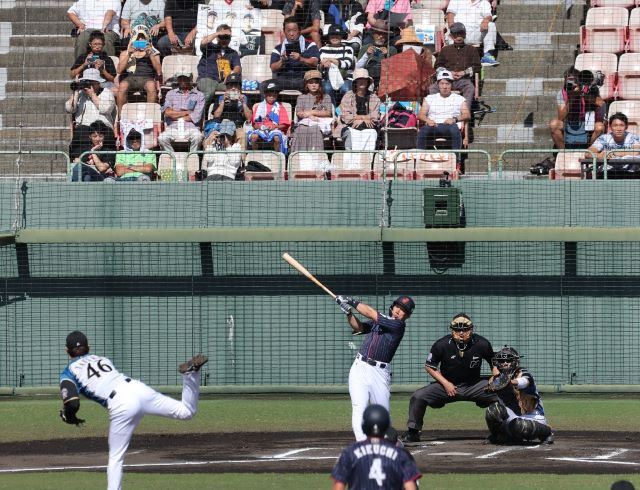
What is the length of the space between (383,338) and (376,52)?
8514 mm

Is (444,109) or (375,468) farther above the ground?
(444,109)

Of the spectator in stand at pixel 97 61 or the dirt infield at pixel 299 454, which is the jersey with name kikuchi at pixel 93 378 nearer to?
the dirt infield at pixel 299 454

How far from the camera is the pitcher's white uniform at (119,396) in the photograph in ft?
35.4

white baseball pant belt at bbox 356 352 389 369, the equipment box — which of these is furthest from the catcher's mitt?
the equipment box

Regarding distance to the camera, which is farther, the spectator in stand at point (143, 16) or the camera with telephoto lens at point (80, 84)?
the spectator in stand at point (143, 16)

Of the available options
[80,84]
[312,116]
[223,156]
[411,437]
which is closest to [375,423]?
[411,437]

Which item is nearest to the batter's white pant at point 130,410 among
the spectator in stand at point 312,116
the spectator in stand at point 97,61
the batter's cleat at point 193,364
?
the batter's cleat at point 193,364

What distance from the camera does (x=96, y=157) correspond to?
19.6m

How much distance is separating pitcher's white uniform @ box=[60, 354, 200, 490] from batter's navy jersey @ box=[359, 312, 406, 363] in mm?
2423

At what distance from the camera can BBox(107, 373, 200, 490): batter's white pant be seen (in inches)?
416

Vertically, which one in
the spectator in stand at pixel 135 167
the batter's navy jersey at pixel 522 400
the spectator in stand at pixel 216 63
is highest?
the spectator in stand at pixel 216 63

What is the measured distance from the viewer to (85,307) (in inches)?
760

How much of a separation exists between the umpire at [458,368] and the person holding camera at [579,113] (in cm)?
582

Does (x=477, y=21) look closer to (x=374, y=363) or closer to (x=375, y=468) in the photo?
(x=374, y=363)
